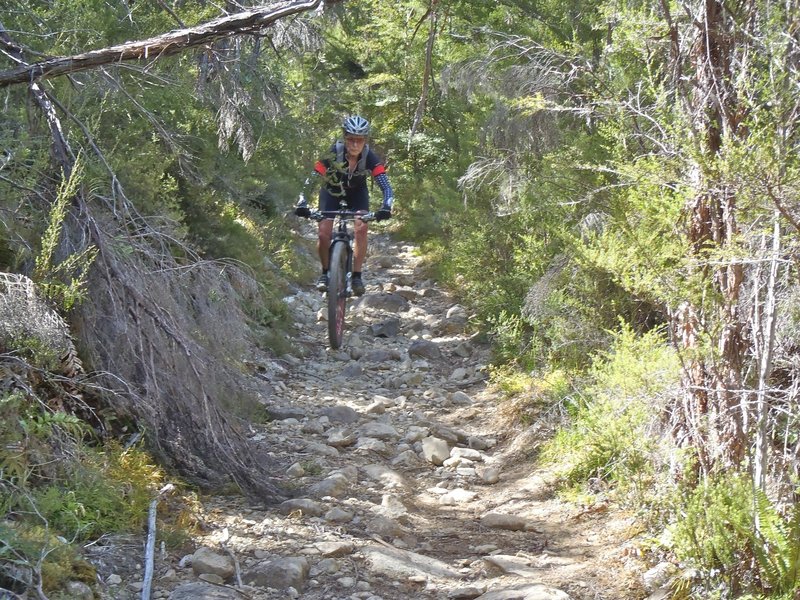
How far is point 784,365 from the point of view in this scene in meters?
4.60

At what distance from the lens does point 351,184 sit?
920 centimetres

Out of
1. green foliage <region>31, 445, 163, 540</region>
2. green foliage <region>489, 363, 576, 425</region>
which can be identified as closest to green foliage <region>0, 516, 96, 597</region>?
green foliage <region>31, 445, 163, 540</region>

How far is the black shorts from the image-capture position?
9.23 m

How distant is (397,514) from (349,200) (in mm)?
4520

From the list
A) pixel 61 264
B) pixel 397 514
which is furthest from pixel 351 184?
pixel 61 264

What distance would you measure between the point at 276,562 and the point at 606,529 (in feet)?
7.27

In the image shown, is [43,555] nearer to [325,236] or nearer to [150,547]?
[150,547]

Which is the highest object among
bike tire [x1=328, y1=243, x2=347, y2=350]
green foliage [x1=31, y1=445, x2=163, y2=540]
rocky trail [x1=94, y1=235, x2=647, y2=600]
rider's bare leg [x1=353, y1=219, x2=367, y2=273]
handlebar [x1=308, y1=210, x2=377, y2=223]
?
handlebar [x1=308, y1=210, x2=377, y2=223]

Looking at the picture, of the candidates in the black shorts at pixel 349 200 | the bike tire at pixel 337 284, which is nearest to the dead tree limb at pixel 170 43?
the bike tire at pixel 337 284

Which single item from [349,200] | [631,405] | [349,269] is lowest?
[631,405]

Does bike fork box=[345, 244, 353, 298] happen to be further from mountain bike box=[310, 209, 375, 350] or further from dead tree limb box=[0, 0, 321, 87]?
dead tree limb box=[0, 0, 321, 87]

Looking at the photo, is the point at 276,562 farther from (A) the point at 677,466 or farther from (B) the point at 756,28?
(B) the point at 756,28

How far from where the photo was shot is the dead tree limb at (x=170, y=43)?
4457 millimetres

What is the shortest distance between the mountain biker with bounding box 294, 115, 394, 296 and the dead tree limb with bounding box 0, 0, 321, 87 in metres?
3.70
